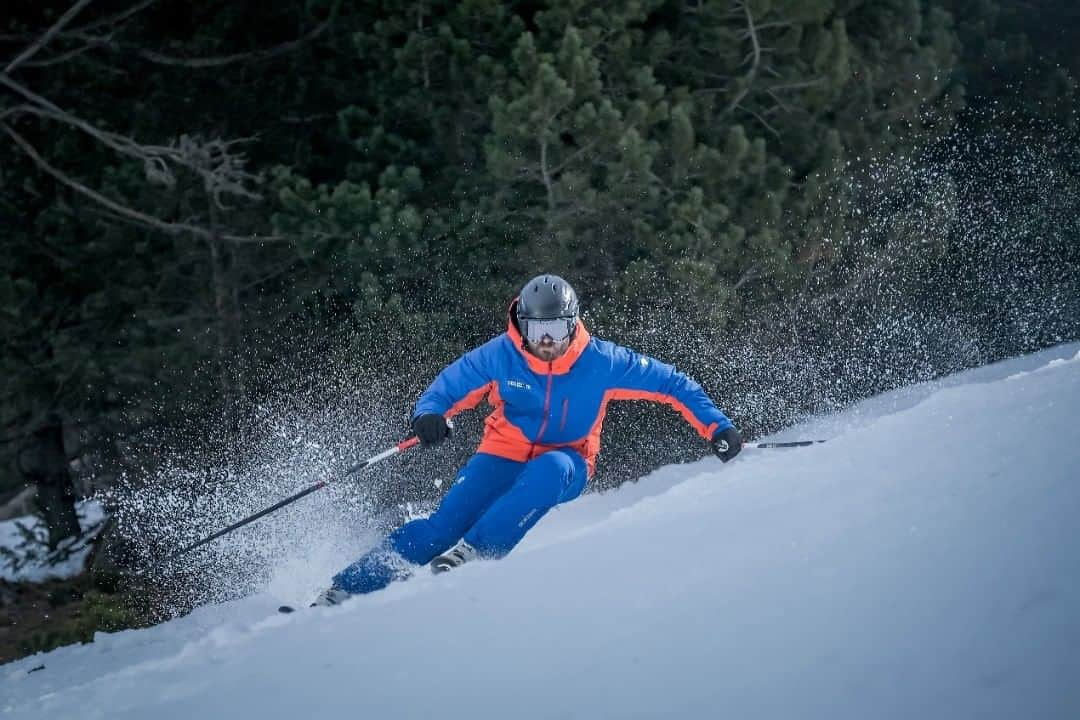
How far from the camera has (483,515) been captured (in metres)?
4.89

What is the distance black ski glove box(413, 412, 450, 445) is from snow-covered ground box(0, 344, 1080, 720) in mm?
1157

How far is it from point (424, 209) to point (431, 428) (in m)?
4.93

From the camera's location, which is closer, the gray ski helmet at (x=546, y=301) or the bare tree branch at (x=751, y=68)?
the gray ski helmet at (x=546, y=301)

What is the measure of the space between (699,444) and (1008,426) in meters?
6.78

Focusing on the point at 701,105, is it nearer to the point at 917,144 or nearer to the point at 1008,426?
the point at 917,144

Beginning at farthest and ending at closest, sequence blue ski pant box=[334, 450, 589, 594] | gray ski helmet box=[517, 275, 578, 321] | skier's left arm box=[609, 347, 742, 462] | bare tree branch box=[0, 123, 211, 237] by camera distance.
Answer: bare tree branch box=[0, 123, 211, 237], skier's left arm box=[609, 347, 742, 462], gray ski helmet box=[517, 275, 578, 321], blue ski pant box=[334, 450, 589, 594]

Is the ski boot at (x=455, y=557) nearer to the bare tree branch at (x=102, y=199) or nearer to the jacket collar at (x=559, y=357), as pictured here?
the jacket collar at (x=559, y=357)

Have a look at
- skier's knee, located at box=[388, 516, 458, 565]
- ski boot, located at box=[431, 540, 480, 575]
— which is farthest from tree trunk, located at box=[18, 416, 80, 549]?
ski boot, located at box=[431, 540, 480, 575]

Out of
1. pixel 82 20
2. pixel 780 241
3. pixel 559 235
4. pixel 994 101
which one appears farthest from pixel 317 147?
pixel 994 101

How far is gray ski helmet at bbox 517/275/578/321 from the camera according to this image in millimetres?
4914

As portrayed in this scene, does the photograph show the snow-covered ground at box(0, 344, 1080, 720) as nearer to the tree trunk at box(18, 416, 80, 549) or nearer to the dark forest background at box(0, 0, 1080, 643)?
the dark forest background at box(0, 0, 1080, 643)

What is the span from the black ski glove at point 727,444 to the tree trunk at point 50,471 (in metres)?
8.37

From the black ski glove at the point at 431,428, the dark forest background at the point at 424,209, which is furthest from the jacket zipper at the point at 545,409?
the dark forest background at the point at 424,209

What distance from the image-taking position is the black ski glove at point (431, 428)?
5031 mm
